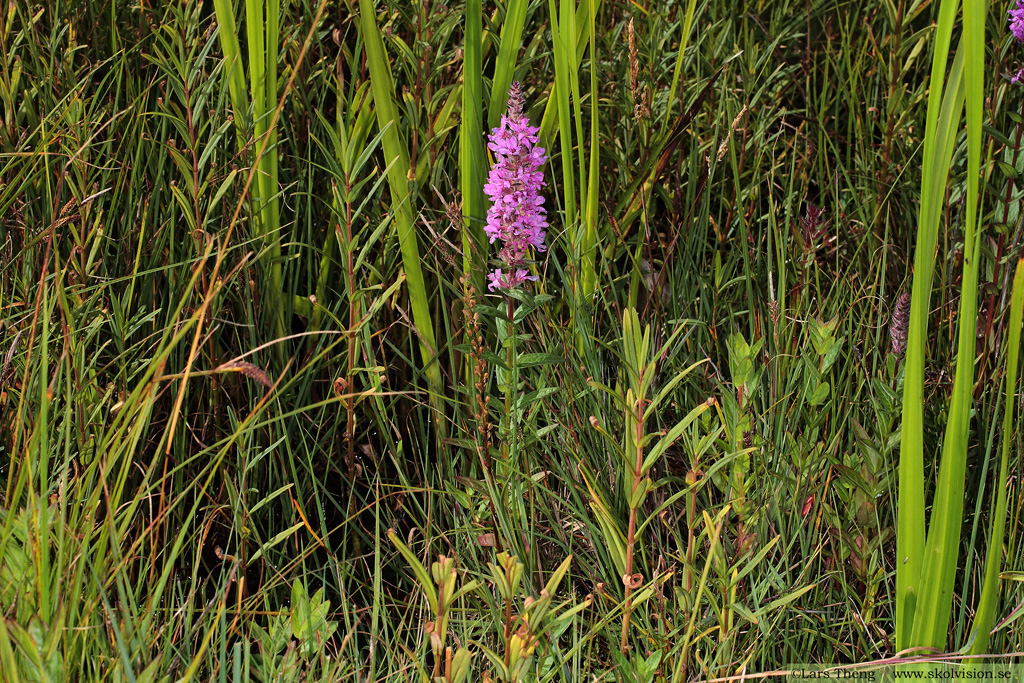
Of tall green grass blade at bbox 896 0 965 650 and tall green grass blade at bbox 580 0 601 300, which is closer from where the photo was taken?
tall green grass blade at bbox 896 0 965 650

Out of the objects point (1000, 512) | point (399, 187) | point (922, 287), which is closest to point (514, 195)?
point (399, 187)

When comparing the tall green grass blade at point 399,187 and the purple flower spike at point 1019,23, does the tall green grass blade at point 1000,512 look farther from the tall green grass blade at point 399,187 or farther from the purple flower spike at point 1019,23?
the tall green grass blade at point 399,187

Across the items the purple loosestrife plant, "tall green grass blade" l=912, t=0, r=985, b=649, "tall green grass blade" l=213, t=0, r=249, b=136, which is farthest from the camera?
"tall green grass blade" l=213, t=0, r=249, b=136

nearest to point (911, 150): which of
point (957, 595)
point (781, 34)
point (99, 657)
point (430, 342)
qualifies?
point (781, 34)

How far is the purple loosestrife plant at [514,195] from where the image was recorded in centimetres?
112

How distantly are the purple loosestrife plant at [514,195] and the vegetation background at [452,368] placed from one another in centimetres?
8

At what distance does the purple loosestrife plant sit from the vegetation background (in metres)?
0.08

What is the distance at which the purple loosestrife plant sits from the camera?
3.66 feet

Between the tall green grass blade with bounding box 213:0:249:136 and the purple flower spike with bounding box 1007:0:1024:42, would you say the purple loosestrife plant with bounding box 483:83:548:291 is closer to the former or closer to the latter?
the tall green grass blade with bounding box 213:0:249:136

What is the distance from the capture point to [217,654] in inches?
41.9

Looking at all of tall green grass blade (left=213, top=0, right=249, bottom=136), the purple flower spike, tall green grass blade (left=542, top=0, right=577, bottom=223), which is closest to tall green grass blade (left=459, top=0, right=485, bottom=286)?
tall green grass blade (left=542, top=0, right=577, bottom=223)

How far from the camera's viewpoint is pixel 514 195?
3.72 ft

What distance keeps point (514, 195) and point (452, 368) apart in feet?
0.98

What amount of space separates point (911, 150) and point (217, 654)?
4.89 ft
